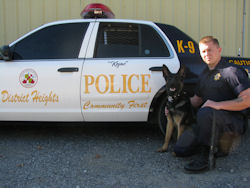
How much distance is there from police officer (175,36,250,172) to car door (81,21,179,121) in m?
0.59

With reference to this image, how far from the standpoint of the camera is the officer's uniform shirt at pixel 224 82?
2311 mm

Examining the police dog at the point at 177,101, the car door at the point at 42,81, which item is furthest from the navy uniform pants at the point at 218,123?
the car door at the point at 42,81

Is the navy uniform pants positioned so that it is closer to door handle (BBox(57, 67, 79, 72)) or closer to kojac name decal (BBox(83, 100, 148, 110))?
kojac name decal (BBox(83, 100, 148, 110))

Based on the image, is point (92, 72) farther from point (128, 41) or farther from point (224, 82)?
point (224, 82)

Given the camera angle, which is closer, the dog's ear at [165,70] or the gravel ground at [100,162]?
the gravel ground at [100,162]

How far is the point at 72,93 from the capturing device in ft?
9.80

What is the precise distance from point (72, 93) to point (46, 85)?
0.34 m

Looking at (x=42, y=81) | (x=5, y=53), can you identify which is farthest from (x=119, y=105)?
(x=5, y=53)

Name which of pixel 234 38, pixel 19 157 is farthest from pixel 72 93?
pixel 234 38

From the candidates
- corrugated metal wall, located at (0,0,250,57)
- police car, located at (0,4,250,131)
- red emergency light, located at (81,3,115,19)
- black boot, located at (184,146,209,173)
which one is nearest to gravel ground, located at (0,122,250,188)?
black boot, located at (184,146,209,173)

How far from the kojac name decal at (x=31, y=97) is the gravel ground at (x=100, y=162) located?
23.1 inches

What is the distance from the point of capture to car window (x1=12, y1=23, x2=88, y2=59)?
3.11 meters

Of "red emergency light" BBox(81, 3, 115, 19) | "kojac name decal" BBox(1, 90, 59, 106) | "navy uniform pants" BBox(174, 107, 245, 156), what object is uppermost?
"red emergency light" BBox(81, 3, 115, 19)

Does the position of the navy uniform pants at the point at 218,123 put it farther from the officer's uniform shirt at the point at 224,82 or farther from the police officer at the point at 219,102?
the officer's uniform shirt at the point at 224,82
